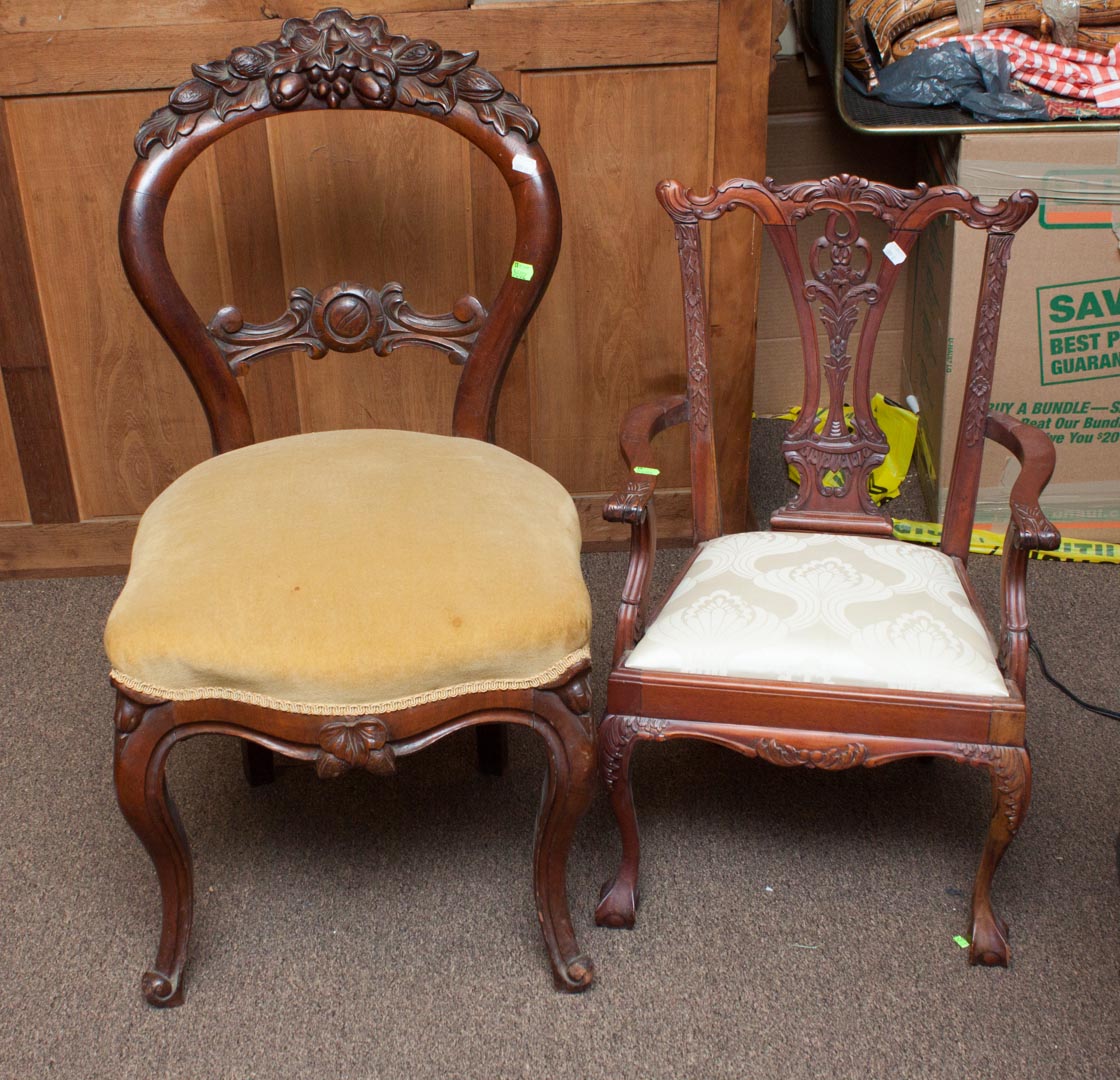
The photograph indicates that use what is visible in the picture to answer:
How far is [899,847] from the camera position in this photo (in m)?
1.66

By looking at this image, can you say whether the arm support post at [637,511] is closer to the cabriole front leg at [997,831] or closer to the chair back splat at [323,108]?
the chair back splat at [323,108]

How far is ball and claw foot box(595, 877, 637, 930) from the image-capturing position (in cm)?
153

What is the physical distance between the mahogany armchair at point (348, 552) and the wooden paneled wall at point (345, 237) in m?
0.55

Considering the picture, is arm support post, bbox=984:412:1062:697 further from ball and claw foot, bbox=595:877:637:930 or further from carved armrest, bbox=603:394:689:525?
ball and claw foot, bbox=595:877:637:930

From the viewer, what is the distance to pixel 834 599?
1466 mm

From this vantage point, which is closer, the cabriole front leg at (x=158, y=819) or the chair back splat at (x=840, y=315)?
the cabriole front leg at (x=158, y=819)

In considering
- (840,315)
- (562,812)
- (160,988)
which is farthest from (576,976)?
(840,315)

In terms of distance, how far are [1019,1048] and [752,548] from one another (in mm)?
660

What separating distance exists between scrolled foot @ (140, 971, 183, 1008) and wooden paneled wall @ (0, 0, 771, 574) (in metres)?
1.13

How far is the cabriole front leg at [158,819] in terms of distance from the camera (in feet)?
4.21

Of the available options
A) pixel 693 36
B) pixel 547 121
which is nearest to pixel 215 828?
pixel 547 121

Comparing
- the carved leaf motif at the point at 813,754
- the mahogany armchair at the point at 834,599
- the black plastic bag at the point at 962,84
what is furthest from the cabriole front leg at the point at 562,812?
the black plastic bag at the point at 962,84

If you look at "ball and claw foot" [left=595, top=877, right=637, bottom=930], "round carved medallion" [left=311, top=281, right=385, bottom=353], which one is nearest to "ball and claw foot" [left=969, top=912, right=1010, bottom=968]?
"ball and claw foot" [left=595, top=877, right=637, bottom=930]

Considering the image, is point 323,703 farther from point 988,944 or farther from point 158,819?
point 988,944
